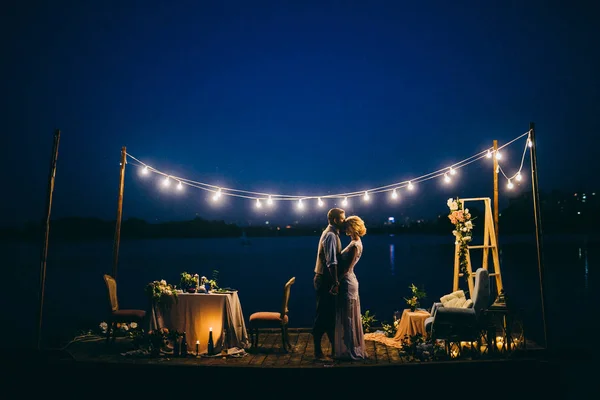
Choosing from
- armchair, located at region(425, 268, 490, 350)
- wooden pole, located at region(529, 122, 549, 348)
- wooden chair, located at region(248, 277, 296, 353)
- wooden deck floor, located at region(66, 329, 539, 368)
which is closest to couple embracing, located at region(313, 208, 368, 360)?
wooden deck floor, located at region(66, 329, 539, 368)

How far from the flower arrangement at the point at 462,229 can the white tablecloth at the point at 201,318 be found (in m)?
3.98

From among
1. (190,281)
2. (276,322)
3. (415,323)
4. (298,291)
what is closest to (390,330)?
(415,323)

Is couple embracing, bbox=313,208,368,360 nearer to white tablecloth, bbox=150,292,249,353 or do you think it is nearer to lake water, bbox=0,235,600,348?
white tablecloth, bbox=150,292,249,353

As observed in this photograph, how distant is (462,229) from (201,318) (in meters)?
4.59

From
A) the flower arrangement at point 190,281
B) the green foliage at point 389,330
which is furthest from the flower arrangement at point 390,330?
the flower arrangement at point 190,281

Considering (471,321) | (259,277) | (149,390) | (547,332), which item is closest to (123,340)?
(149,390)

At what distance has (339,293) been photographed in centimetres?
634

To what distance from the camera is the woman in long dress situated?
624 cm

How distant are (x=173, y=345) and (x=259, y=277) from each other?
31184mm

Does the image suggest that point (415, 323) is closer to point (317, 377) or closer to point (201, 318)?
point (317, 377)

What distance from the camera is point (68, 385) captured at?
6074mm

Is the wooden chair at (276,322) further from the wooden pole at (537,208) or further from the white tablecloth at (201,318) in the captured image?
the wooden pole at (537,208)

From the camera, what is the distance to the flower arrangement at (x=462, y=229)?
8.09 meters

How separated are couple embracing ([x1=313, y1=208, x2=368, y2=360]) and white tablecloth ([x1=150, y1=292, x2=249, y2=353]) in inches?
51.4
